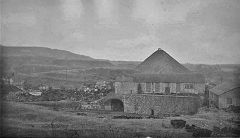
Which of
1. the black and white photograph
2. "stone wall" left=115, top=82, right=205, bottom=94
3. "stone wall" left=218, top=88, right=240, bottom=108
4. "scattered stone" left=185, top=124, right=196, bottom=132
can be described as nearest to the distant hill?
the black and white photograph

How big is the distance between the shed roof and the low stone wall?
1.53 feet

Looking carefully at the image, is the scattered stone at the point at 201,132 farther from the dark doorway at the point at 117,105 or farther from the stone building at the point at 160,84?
the dark doorway at the point at 117,105

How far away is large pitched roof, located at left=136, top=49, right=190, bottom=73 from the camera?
8.88 m

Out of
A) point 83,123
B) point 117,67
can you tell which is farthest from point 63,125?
point 117,67

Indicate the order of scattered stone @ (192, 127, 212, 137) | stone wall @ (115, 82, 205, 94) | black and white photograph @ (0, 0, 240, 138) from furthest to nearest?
stone wall @ (115, 82, 205, 94), black and white photograph @ (0, 0, 240, 138), scattered stone @ (192, 127, 212, 137)

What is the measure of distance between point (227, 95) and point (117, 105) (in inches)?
120

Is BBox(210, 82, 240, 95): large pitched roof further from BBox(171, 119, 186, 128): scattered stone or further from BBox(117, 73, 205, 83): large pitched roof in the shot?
BBox(171, 119, 186, 128): scattered stone

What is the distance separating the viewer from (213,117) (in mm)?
8531

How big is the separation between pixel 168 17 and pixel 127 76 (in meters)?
2.08

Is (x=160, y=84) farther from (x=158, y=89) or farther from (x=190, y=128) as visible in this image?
(x=190, y=128)

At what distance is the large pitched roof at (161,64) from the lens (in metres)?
8.88

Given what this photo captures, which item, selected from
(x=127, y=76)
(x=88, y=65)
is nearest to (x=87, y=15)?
(x=88, y=65)

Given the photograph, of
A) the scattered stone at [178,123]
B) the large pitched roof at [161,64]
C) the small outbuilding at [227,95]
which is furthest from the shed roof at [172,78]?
the scattered stone at [178,123]

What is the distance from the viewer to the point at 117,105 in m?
9.19
